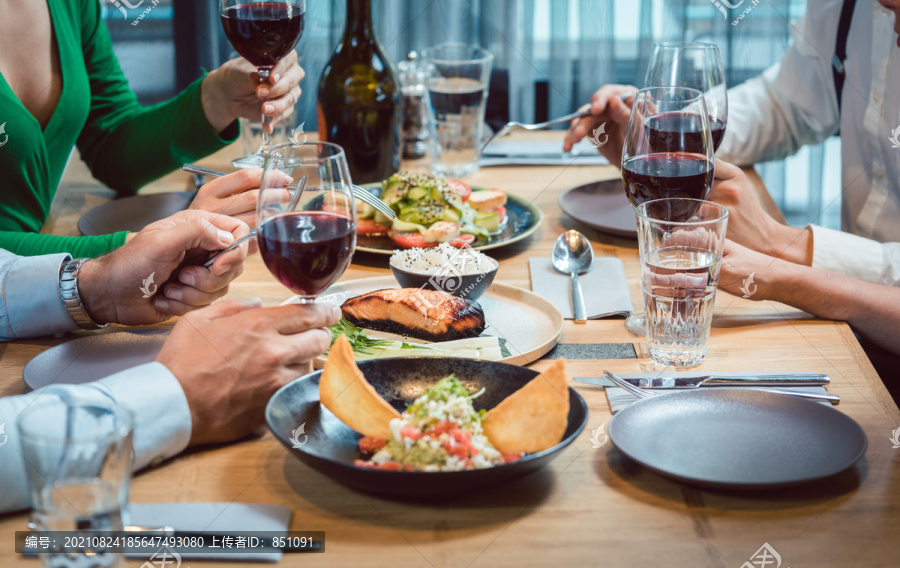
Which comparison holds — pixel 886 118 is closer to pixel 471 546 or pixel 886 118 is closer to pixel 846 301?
pixel 846 301

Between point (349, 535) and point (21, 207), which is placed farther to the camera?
point (21, 207)

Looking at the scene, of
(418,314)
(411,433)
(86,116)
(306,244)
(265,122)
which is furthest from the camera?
(86,116)

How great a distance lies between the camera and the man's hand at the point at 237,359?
896mm

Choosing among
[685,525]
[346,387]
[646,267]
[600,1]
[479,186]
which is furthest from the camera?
[600,1]

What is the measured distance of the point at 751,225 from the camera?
1.45 m

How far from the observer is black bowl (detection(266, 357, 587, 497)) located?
2.47 ft

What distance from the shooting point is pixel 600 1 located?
12.0 ft

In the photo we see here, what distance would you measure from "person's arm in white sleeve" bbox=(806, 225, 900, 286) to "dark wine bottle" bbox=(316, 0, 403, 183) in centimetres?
96

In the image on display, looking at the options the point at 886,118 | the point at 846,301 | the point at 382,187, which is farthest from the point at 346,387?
the point at 886,118

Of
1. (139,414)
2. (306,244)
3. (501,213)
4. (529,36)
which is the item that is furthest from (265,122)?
(529,36)

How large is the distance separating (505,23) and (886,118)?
7.19 feet

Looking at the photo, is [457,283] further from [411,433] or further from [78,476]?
[78,476]

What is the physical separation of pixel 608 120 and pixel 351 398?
47.1 inches

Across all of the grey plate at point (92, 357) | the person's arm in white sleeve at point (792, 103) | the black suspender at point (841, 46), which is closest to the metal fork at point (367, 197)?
the grey plate at point (92, 357)
